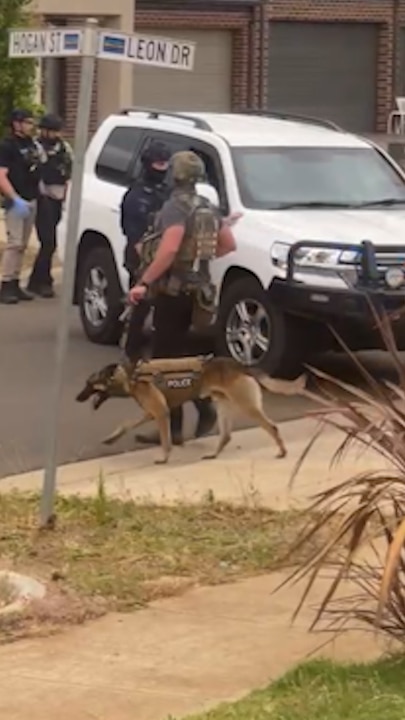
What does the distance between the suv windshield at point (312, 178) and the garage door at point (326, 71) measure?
23.4 m

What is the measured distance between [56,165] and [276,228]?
190 inches

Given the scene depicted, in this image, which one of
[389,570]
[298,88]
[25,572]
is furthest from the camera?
[298,88]

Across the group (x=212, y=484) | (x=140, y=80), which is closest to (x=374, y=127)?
(x=140, y=80)

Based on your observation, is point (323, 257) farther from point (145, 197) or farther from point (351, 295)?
point (145, 197)

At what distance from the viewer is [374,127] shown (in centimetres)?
4025

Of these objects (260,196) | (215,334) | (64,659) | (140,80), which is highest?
(140,80)

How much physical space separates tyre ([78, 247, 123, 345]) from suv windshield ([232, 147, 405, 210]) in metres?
1.57

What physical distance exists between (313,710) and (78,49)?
3697 mm

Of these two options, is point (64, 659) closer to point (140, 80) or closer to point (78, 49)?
point (78, 49)

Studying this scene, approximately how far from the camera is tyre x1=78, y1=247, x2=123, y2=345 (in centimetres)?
1528

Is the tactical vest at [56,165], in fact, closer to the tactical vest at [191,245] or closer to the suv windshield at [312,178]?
the suv windshield at [312,178]

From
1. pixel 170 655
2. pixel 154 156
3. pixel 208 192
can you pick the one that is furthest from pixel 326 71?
pixel 170 655

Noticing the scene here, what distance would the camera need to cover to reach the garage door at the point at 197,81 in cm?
3578

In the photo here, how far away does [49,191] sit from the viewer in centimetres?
1770
